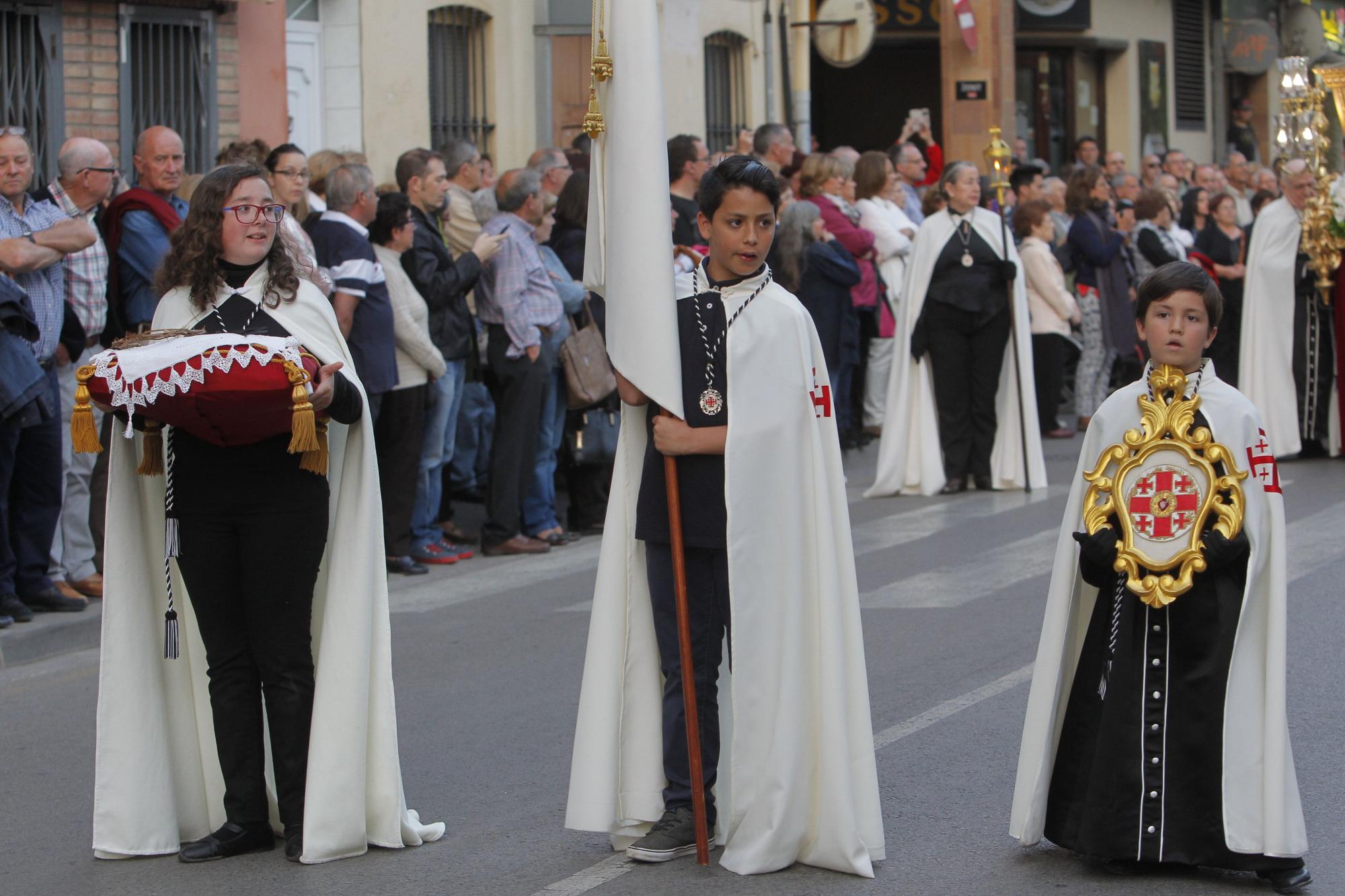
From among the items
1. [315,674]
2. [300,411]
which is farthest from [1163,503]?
[315,674]

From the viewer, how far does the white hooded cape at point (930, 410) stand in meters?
13.3

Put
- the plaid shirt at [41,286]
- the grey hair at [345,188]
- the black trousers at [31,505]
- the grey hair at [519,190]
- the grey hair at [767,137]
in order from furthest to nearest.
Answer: the grey hair at [767,137] → the grey hair at [519,190] → the grey hair at [345,188] → the black trousers at [31,505] → the plaid shirt at [41,286]

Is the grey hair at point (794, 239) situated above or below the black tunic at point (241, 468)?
above

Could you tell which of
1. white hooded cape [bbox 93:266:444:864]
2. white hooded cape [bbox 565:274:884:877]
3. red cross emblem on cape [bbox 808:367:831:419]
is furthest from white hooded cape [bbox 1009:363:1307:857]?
white hooded cape [bbox 93:266:444:864]

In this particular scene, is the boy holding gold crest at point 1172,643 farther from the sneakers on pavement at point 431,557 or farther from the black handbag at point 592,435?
the black handbag at point 592,435

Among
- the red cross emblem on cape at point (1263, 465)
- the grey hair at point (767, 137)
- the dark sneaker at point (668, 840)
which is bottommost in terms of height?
the dark sneaker at point (668, 840)

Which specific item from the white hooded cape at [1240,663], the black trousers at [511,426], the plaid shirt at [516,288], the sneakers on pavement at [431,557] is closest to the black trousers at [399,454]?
the sneakers on pavement at [431,557]

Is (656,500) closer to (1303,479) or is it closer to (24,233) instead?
(24,233)

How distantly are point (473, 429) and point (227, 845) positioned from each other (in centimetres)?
611

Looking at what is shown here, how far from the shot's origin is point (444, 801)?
631cm

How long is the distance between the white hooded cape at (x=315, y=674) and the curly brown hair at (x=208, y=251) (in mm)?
39

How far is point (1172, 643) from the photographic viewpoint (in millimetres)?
5199

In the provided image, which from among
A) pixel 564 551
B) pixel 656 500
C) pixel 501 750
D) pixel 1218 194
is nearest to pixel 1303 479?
pixel 1218 194

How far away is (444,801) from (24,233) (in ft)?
13.7
